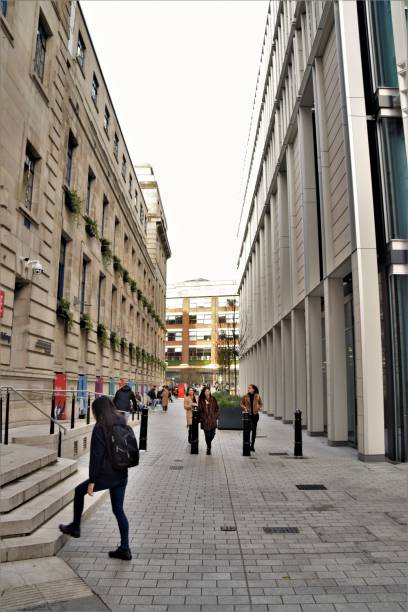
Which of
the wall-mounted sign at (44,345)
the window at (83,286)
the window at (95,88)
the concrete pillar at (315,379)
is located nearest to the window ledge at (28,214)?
the wall-mounted sign at (44,345)

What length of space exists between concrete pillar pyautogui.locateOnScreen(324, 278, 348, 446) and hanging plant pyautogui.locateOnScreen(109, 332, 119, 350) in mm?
15222

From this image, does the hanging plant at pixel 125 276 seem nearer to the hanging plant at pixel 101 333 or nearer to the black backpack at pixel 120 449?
the hanging plant at pixel 101 333

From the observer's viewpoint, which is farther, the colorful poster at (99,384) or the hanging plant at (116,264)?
the hanging plant at (116,264)

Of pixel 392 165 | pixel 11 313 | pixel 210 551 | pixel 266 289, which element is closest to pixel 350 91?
pixel 392 165

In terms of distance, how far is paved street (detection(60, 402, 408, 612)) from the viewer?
409 cm

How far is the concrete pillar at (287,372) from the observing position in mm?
22641

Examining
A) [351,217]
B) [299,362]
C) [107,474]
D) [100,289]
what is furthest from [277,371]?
[107,474]

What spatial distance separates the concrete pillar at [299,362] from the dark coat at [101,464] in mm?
15831

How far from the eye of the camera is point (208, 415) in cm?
1229

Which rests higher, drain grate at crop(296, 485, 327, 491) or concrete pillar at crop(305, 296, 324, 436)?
concrete pillar at crop(305, 296, 324, 436)

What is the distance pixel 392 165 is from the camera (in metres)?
11.6

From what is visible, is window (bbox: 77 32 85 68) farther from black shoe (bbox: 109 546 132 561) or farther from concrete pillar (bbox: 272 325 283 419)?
black shoe (bbox: 109 546 132 561)

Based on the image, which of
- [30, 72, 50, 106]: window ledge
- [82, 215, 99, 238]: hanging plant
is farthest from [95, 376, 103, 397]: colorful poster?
[30, 72, 50, 106]: window ledge

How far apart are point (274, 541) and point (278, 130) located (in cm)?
2276
